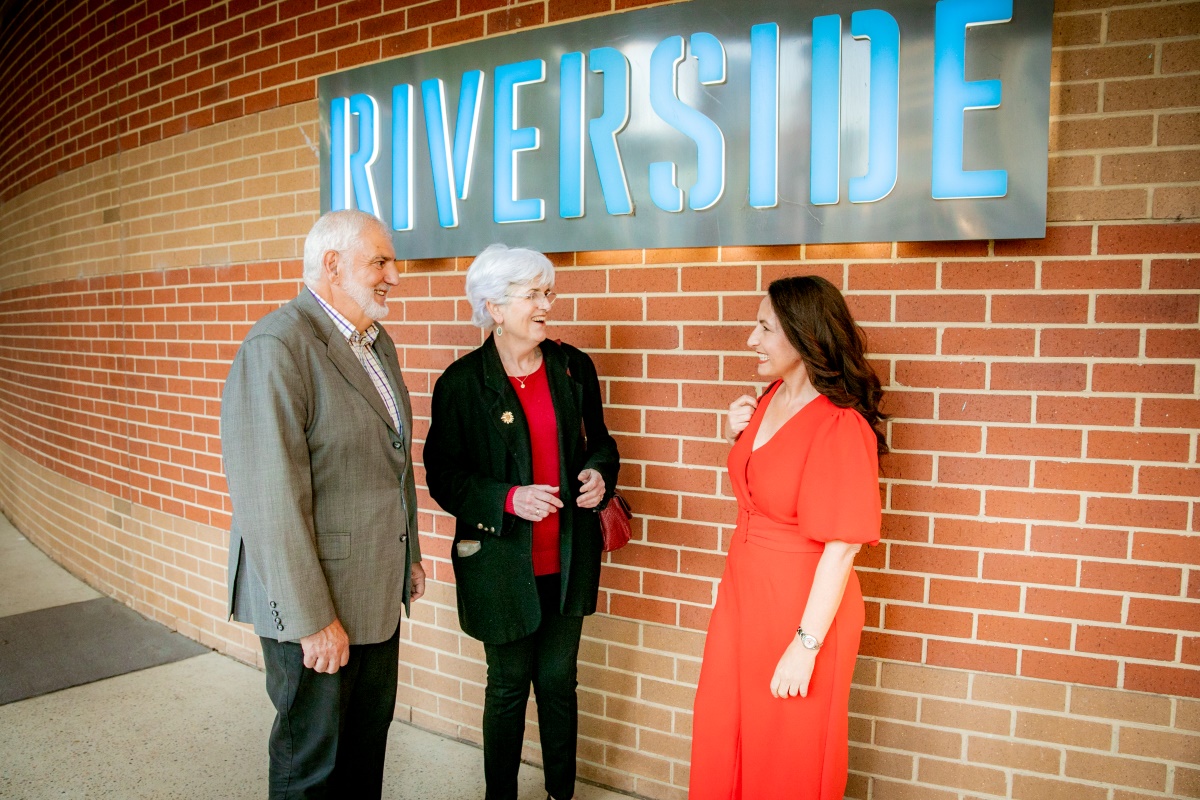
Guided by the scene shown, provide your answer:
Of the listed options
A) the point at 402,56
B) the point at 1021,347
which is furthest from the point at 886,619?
the point at 402,56

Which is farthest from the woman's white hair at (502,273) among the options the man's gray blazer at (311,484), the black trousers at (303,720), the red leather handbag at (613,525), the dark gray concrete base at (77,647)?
the dark gray concrete base at (77,647)

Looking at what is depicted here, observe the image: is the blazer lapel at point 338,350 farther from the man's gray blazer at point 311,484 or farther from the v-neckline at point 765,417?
the v-neckline at point 765,417

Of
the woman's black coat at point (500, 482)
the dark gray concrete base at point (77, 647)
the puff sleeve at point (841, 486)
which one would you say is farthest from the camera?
the dark gray concrete base at point (77, 647)

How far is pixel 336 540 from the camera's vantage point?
1.97 meters

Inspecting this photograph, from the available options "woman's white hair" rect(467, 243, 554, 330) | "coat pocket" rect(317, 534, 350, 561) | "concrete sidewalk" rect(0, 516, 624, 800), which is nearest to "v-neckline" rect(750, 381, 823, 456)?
"woman's white hair" rect(467, 243, 554, 330)

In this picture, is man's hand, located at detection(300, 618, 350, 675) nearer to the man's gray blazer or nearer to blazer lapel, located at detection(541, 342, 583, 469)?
the man's gray blazer

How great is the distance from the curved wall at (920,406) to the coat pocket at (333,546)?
1.11 meters

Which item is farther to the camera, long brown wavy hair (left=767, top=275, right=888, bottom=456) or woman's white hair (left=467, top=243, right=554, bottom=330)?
woman's white hair (left=467, top=243, right=554, bottom=330)

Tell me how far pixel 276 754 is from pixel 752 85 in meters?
2.42

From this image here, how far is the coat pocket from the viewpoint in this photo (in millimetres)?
1956

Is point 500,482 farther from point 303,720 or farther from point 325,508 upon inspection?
point 303,720

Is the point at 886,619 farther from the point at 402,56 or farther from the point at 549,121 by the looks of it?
the point at 402,56

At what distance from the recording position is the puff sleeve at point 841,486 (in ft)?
5.80

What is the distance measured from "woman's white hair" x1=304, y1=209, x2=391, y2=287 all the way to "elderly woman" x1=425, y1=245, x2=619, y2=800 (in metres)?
0.42
